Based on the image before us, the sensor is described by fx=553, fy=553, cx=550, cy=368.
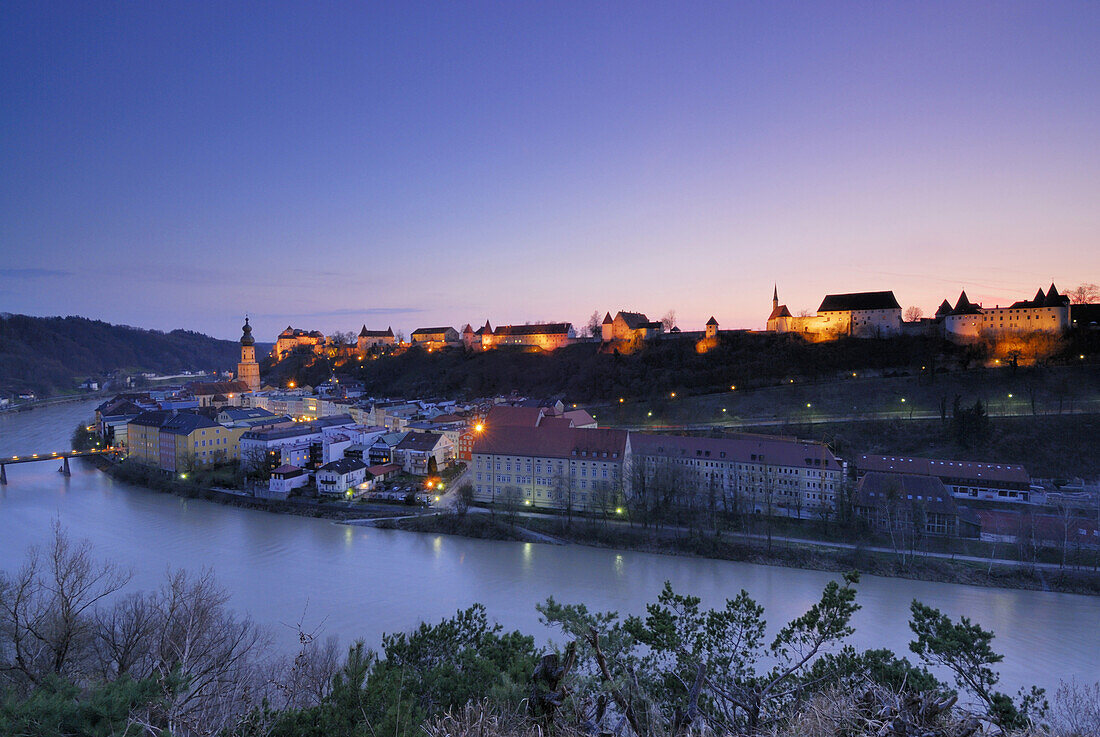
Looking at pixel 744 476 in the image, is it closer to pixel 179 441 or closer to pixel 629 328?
pixel 179 441

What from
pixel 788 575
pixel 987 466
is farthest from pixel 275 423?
pixel 987 466

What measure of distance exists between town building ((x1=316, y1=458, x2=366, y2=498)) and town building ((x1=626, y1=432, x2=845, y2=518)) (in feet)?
22.8

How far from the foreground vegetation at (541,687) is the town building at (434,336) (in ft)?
110

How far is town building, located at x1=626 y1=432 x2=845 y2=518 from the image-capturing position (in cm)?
1160

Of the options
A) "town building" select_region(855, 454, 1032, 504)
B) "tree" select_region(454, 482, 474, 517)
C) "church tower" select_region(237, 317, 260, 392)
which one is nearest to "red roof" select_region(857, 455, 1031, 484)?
"town building" select_region(855, 454, 1032, 504)

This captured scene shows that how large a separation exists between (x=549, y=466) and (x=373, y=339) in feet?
103

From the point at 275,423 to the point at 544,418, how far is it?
10595mm

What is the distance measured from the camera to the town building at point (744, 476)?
11602mm

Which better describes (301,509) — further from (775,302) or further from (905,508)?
(775,302)

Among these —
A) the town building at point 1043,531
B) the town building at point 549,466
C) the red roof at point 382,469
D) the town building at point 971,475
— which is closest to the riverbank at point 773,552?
the town building at point 1043,531

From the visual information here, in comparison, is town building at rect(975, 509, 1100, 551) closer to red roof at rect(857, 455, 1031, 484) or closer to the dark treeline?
red roof at rect(857, 455, 1031, 484)

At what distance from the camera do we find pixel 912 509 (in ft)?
33.9

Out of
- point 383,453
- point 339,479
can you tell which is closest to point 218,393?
point 383,453

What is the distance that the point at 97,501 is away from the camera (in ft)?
44.0
